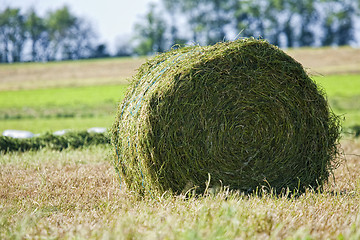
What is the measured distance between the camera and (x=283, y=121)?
4.63 meters

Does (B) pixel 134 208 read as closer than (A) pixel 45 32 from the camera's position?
Yes

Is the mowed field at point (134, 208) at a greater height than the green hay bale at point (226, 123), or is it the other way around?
the green hay bale at point (226, 123)

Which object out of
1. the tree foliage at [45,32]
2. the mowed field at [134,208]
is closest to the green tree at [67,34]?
the tree foliage at [45,32]

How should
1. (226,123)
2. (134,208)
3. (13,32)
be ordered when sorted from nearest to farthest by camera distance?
(134,208) → (226,123) → (13,32)

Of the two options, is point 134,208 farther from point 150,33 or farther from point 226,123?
point 150,33

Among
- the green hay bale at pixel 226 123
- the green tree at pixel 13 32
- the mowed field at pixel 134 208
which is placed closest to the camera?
the mowed field at pixel 134 208

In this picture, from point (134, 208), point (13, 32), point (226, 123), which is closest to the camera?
point (134, 208)

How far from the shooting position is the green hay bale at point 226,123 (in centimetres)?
432

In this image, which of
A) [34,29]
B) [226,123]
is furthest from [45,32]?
[226,123]

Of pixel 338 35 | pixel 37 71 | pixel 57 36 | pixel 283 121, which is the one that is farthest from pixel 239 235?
pixel 57 36

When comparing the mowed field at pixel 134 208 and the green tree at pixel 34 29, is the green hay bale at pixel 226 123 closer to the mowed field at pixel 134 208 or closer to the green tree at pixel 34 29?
the mowed field at pixel 134 208

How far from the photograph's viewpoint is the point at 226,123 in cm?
448

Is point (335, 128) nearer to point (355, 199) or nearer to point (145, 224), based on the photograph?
point (355, 199)

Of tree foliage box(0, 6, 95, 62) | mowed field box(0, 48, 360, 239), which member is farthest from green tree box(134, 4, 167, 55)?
mowed field box(0, 48, 360, 239)
